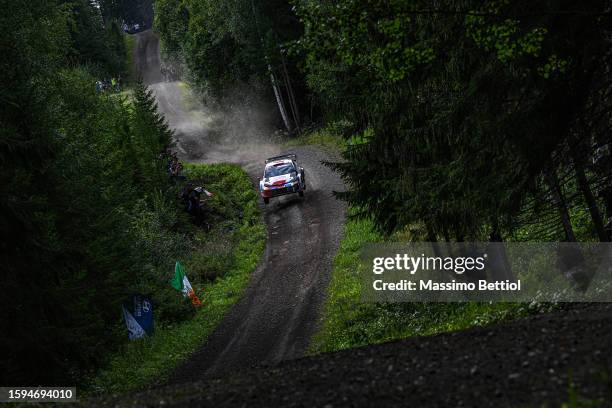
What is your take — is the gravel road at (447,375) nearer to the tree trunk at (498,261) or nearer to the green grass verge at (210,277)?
the tree trunk at (498,261)

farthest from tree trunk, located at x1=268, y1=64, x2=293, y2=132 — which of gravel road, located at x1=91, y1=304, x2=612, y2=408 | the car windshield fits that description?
gravel road, located at x1=91, y1=304, x2=612, y2=408

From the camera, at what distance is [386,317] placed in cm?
→ 1798

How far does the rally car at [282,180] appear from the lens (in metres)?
33.8

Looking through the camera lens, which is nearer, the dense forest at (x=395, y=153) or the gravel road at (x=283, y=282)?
the dense forest at (x=395, y=153)

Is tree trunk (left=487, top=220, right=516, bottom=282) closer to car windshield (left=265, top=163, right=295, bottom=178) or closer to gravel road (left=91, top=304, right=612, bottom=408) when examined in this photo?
gravel road (left=91, top=304, right=612, bottom=408)

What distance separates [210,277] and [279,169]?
9.05 metres

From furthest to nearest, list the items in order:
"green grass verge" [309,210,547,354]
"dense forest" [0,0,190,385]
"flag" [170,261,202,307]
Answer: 1. "flag" [170,261,202,307]
2. "dense forest" [0,0,190,385]
3. "green grass verge" [309,210,547,354]

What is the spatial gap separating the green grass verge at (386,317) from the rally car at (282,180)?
12.3 meters

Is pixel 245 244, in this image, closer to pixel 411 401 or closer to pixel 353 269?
pixel 353 269

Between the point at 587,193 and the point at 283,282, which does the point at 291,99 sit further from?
the point at 587,193

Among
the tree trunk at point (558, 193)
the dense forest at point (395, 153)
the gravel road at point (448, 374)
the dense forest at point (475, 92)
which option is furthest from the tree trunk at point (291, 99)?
the gravel road at point (448, 374)

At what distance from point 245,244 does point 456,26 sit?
20.6m

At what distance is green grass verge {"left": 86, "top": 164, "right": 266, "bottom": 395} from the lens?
1650 cm

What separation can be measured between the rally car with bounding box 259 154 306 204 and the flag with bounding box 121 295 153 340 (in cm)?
1409
